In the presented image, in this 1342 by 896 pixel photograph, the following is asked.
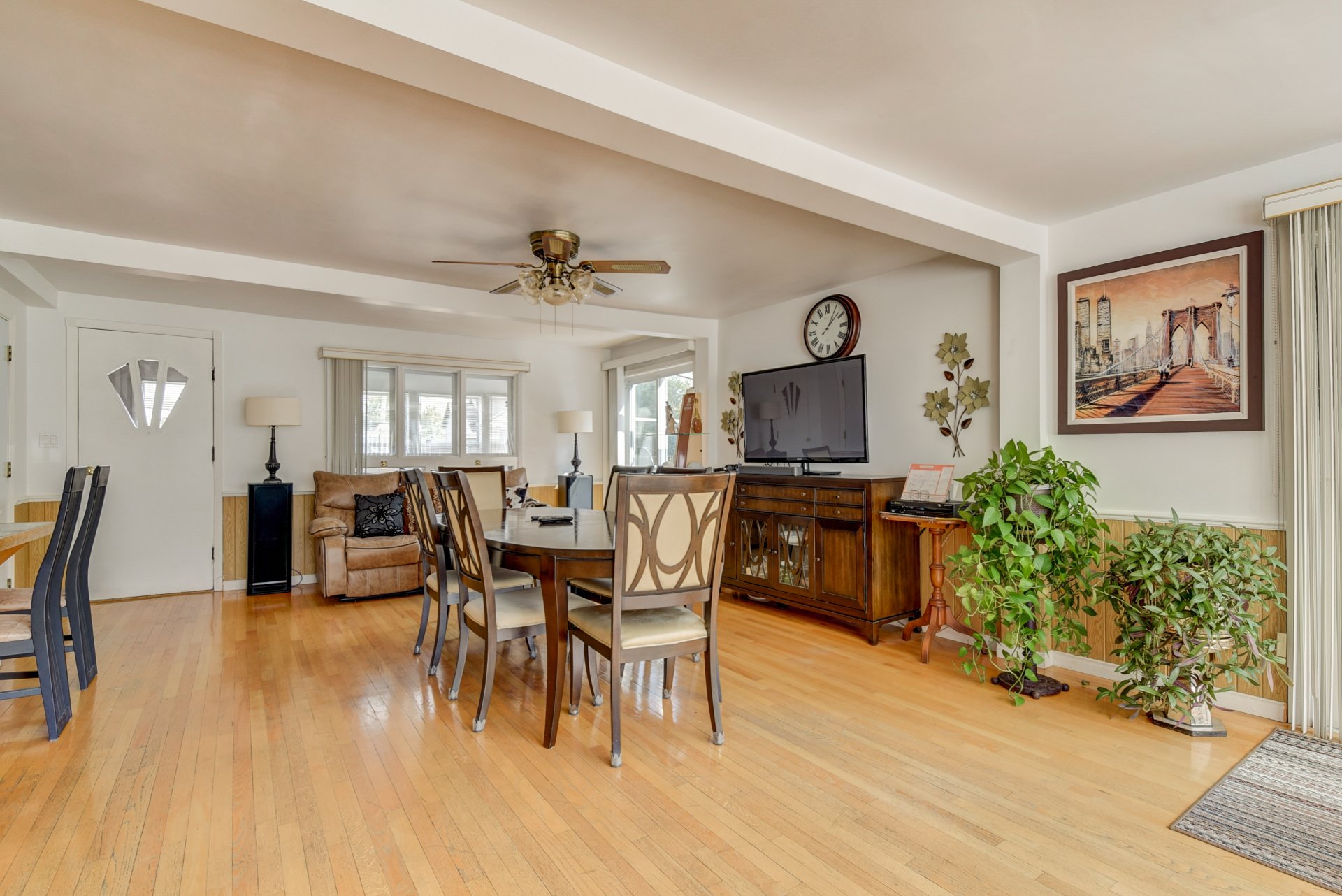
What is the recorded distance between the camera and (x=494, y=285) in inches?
187

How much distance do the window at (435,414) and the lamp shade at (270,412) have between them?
0.81 metres

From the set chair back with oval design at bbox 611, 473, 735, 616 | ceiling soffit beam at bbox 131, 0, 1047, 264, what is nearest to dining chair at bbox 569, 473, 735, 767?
chair back with oval design at bbox 611, 473, 735, 616

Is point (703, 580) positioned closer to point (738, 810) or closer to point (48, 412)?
point (738, 810)

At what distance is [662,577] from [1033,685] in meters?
1.98

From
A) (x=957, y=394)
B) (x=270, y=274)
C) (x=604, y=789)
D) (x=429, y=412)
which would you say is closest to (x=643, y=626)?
(x=604, y=789)

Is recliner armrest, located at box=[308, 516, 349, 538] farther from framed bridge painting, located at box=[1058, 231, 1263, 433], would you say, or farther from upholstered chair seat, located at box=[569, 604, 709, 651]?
framed bridge painting, located at box=[1058, 231, 1263, 433]

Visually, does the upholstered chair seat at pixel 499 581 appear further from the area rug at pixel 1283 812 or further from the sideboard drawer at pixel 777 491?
the area rug at pixel 1283 812

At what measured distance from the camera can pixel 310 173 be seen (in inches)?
111

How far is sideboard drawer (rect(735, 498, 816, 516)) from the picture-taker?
434cm

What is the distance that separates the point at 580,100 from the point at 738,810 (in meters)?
2.25

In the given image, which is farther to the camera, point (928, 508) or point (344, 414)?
point (344, 414)

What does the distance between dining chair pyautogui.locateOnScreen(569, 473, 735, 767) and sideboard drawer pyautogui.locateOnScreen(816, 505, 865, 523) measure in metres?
1.65

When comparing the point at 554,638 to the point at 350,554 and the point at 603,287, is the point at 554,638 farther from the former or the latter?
the point at 350,554

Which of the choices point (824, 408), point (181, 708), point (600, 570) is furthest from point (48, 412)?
point (824, 408)
